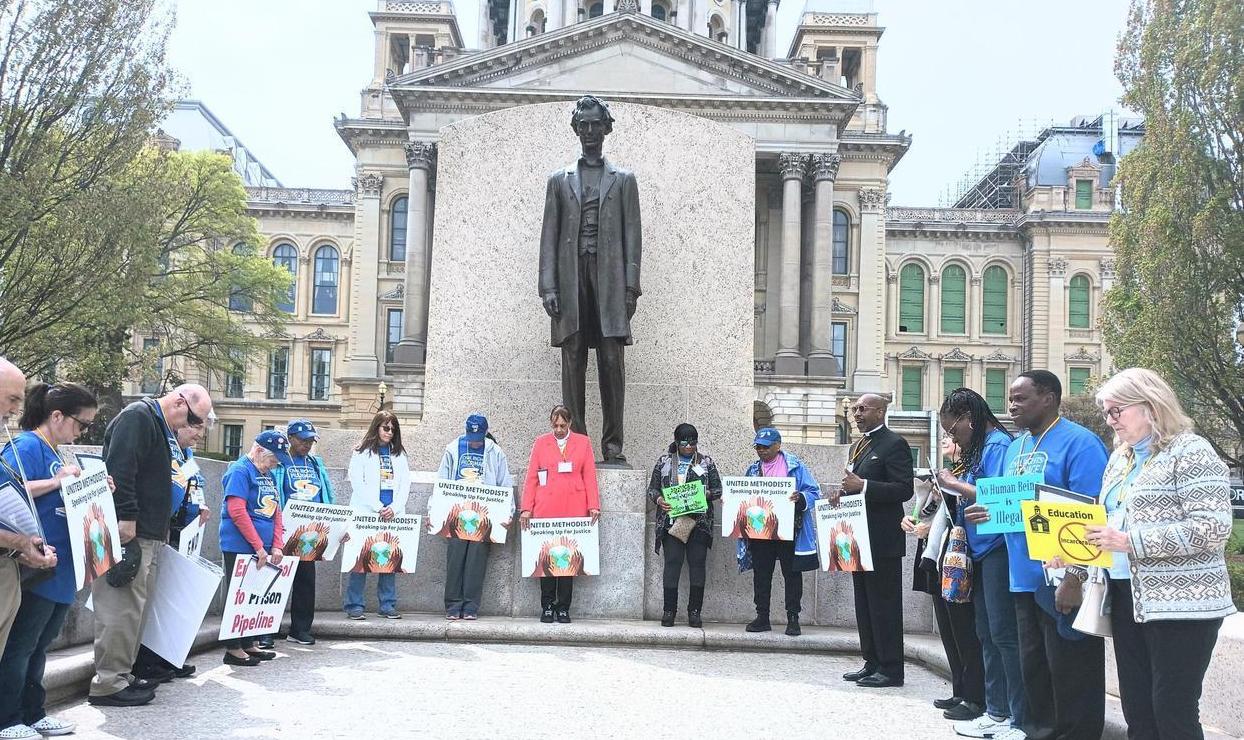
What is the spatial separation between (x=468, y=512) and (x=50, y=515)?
3.78m

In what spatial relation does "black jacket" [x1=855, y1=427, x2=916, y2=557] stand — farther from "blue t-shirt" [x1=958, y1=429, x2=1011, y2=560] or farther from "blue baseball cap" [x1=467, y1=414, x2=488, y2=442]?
"blue baseball cap" [x1=467, y1=414, x2=488, y2=442]

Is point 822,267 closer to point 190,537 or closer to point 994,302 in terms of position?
point 994,302

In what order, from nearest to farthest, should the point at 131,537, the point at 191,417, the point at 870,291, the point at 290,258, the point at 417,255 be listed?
the point at 131,537
the point at 191,417
the point at 417,255
the point at 870,291
the point at 290,258

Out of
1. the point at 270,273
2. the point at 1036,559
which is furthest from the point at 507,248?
the point at 270,273

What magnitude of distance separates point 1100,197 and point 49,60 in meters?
67.8

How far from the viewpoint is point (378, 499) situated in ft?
29.1

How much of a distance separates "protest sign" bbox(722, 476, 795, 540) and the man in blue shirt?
127 inches

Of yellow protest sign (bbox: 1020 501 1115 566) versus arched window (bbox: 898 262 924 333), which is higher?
arched window (bbox: 898 262 924 333)

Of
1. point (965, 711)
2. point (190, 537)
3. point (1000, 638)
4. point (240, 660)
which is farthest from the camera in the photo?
point (240, 660)

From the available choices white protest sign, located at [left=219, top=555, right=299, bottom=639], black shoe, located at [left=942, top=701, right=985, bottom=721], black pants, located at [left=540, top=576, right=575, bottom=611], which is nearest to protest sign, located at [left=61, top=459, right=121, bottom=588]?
white protest sign, located at [left=219, top=555, right=299, bottom=639]

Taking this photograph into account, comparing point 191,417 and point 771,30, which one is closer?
point 191,417

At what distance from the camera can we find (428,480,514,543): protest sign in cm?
865

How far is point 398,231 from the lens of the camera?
63.8 metres

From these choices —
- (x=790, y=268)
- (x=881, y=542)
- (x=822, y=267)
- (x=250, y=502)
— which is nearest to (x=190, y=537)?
(x=250, y=502)
